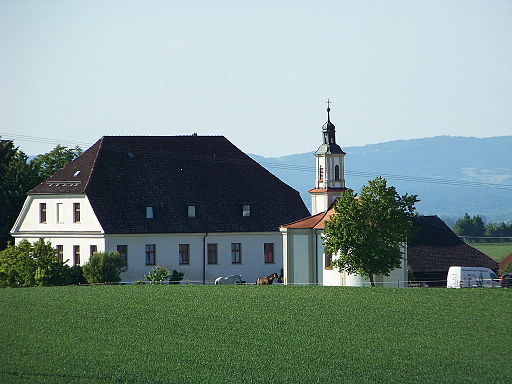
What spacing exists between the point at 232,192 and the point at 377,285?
20496mm

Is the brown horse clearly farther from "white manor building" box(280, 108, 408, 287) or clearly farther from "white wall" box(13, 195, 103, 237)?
"white wall" box(13, 195, 103, 237)

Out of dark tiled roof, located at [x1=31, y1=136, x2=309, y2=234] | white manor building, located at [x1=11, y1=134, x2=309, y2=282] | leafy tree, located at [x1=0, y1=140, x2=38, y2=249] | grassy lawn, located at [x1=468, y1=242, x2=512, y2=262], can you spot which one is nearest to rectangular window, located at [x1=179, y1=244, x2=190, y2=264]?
white manor building, located at [x1=11, y1=134, x2=309, y2=282]

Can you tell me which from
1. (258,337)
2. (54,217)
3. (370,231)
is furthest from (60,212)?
(258,337)

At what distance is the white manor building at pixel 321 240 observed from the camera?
249 ft

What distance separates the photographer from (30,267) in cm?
7662

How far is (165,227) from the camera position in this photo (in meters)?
86.7

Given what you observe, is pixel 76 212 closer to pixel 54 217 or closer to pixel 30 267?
pixel 54 217

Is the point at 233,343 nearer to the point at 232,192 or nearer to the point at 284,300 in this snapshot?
the point at 284,300

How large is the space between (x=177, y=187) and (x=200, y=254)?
18.6 feet

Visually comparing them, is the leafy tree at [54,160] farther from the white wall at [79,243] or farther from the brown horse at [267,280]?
the brown horse at [267,280]

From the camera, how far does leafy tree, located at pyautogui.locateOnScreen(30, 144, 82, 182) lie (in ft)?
322

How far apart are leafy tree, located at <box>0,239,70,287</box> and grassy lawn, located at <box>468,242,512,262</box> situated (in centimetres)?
5734

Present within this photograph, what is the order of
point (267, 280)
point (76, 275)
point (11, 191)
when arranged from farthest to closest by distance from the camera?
point (11, 191) < point (267, 280) < point (76, 275)

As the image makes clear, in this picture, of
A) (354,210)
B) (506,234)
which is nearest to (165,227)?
(354,210)
